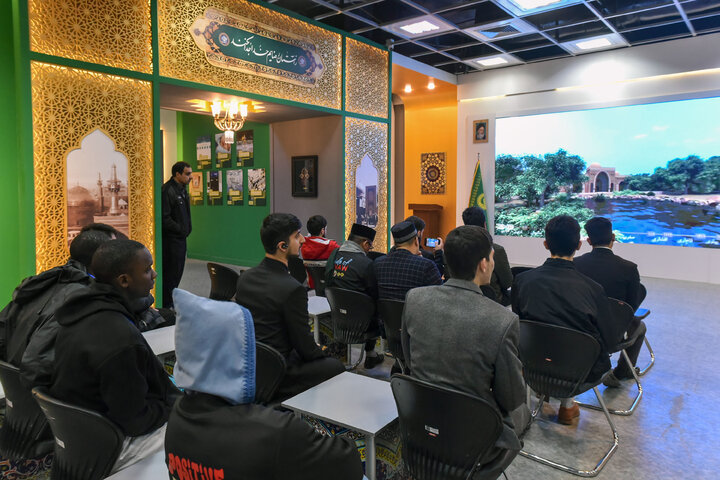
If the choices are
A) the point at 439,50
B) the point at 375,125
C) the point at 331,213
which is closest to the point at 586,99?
the point at 439,50

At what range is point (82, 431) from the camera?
1.58 m

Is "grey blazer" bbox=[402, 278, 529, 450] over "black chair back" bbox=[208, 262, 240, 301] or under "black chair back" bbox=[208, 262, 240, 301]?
over

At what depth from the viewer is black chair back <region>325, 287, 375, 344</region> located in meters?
3.41

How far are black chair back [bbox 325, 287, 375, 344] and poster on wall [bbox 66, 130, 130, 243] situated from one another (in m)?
2.38

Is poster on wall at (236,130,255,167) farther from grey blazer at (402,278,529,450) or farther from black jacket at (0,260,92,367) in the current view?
grey blazer at (402,278,529,450)

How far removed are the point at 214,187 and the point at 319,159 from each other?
355 centimetres

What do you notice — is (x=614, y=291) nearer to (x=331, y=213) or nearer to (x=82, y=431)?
(x=82, y=431)

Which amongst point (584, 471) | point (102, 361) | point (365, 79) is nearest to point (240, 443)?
point (102, 361)

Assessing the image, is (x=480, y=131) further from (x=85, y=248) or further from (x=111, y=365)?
(x=111, y=365)

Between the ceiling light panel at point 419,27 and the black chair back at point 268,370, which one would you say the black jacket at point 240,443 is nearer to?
the black chair back at point 268,370

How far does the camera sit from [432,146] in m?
12.2

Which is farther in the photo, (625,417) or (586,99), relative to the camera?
(586,99)

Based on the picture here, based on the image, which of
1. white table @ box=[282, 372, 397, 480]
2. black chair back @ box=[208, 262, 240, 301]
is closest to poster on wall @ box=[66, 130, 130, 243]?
black chair back @ box=[208, 262, 240, 301]

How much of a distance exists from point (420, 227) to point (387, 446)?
2.23 metres
